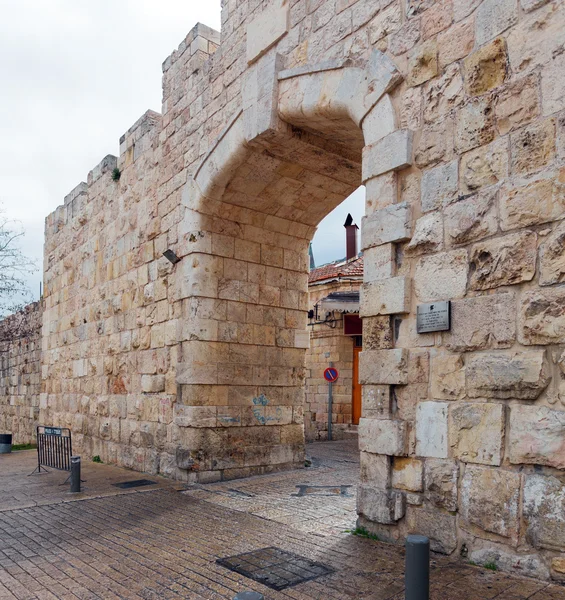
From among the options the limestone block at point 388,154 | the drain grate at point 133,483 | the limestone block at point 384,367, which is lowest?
the drain grate at point 133,483

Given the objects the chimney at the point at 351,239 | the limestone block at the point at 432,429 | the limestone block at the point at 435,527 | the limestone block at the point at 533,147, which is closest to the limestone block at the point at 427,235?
the limestone block at the point at 533,147

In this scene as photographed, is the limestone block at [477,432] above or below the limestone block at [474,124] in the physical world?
below

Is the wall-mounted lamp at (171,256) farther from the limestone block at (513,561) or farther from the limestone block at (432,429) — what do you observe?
the limestone block at (513,561)

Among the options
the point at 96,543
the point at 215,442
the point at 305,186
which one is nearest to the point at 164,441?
the point at 215,442

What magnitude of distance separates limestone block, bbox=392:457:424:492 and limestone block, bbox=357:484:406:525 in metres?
0.07

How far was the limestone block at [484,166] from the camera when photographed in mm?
3441

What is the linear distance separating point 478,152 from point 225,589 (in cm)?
294

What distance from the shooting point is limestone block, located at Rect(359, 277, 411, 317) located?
3.91m

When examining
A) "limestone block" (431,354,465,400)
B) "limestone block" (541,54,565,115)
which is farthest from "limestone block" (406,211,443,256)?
"limestone block" (541,54,565,115)

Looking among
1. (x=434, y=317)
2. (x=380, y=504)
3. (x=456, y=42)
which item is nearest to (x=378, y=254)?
(x=434, y=317)

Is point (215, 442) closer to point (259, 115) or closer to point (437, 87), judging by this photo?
point (259, 115)

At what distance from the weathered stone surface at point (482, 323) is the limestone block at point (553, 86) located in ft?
3.46

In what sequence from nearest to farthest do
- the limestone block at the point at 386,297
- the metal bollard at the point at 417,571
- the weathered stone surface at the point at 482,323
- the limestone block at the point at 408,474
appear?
1. the metal bollard at the point at 417,571
2. the weathered stone surface at the point at 482,323
3. the limestone block at the point at 408,474
4. the limestone block at the point at 386,297

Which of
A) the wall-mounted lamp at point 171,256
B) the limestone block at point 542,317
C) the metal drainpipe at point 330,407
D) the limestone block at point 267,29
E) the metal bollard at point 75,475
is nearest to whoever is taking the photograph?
the limestone block at point 542,317
